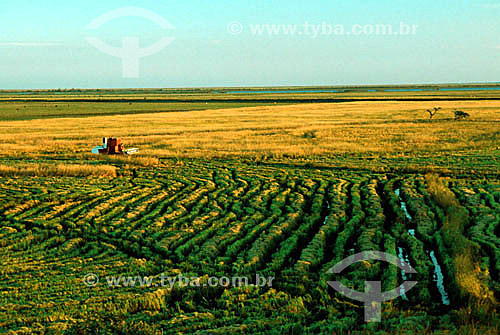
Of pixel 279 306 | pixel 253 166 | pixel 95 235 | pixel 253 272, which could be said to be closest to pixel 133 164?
pixel 253 166

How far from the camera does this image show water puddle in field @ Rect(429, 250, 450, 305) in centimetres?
952

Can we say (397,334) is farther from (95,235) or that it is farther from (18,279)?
(95,235)

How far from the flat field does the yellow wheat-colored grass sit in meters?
0.11

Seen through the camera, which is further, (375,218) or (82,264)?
(375,218)

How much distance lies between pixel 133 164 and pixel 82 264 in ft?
52.6

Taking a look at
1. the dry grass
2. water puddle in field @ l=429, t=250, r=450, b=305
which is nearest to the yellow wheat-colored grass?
the dry grass

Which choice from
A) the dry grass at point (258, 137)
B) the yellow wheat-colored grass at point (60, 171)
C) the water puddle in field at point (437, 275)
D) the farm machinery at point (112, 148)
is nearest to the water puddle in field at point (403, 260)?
the water puddle in field at point (437, 275)

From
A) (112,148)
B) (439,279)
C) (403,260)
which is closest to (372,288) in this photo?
(439,279)

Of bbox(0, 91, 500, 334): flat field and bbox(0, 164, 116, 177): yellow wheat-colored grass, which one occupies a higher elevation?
bbox(0, 164, 116, 177): yellow wheat-colored grass

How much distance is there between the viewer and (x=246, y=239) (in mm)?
12969

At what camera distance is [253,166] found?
2594cm

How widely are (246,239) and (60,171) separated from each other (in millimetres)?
14835

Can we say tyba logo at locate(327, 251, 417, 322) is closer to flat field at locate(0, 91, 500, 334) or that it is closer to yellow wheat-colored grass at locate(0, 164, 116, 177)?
flat field at locate(0, 91, 500, 334)

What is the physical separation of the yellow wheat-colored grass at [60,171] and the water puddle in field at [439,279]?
55.4 feet
